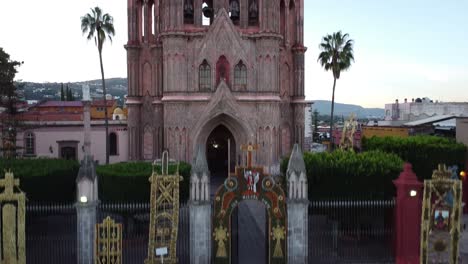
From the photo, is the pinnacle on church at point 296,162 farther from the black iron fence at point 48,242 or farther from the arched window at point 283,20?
the arched window at point 283,20

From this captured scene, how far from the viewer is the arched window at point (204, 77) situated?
37844mm

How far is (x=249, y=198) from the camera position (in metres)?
18.8

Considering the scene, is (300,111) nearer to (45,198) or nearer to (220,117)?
→ (220,117)

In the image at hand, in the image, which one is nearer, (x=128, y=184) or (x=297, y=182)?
(x=297, y=182)

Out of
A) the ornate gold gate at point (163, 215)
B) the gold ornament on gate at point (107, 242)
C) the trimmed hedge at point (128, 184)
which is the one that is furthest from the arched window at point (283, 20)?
the gold ornament on gate at point (107, 242)

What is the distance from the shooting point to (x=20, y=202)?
1694 centimetres

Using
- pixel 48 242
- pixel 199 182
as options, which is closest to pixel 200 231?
pixel 199 182

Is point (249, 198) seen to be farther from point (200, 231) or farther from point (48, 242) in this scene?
point (48, 242)

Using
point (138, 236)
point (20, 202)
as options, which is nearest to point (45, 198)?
point (138, 236)

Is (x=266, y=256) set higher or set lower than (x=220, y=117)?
lower

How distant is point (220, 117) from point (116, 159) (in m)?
15.3

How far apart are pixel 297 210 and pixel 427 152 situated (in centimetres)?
1477

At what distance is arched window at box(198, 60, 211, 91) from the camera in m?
37.8

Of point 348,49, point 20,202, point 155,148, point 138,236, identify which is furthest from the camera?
point 348,49
